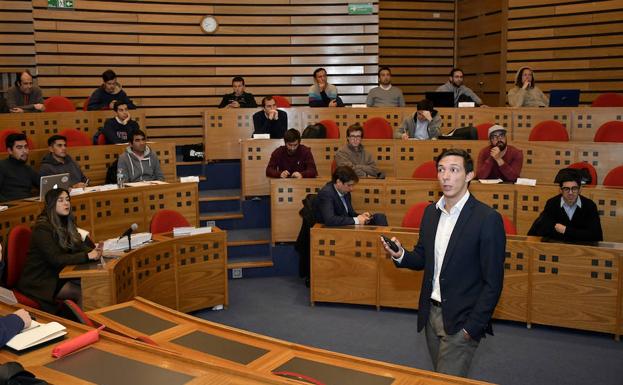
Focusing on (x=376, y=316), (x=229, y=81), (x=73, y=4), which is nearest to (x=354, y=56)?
(x=229, y=81)

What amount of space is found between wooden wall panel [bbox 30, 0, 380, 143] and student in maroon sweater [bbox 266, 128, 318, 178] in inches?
155

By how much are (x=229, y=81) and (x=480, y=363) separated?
24.6 ft

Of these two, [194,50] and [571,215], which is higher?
[194,50]

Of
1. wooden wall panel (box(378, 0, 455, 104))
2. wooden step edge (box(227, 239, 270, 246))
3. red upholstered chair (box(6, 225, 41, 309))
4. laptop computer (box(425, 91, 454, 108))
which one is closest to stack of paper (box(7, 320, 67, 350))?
red upholstered chair (box(6, 225, 41, 309))

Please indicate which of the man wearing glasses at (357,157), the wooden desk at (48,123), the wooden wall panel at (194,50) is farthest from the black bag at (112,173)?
the wooden wall panel at (194,50)

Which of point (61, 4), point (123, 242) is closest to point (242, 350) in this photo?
point (123, 242)

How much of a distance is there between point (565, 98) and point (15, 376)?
8143 millimetres

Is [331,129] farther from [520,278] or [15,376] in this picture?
[15,376]

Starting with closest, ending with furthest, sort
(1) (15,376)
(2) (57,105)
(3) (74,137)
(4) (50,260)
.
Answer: (1) (15,376)
(4) (50,260)
(3) (74,137)
(2) (57,105)

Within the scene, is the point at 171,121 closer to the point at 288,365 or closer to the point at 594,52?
the point at 594,52

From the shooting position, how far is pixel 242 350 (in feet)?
9.34

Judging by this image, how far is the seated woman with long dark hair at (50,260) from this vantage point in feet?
15.6

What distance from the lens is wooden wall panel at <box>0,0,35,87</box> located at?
33.6 feet

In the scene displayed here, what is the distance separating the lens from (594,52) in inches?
410
